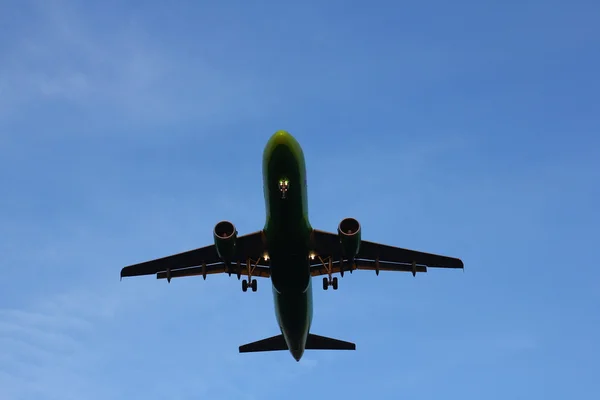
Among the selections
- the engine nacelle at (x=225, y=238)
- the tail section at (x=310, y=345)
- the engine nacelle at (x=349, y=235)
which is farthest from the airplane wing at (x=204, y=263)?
the tail section at (x=310, y=345)

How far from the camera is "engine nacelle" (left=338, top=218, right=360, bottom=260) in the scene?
110 feet

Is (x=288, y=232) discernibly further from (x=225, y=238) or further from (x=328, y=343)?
(x=328, y=343)

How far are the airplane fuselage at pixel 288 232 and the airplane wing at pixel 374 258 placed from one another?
1184 mm

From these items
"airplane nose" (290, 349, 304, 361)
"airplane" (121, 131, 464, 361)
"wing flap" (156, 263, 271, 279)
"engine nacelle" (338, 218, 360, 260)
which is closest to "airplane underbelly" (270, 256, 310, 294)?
"airplane" (121, 131, 464, 361)

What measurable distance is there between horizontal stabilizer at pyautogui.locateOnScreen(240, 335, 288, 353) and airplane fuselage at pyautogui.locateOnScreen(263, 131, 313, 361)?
13.7 ft

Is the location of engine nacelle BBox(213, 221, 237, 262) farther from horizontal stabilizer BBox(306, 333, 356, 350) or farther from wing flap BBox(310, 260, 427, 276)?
horizontal stabilizer BBox(306, 333, 356, 350)

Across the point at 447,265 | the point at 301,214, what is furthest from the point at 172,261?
the point at 447,265

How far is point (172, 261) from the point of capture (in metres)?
38.0

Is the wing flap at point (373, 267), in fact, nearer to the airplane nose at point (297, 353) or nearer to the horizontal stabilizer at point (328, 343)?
the airplane nose at point (297, 353)

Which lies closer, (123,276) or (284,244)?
(284,244)

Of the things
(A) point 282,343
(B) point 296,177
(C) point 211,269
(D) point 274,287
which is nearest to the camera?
(B) point 296,177

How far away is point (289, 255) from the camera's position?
34.3 meters

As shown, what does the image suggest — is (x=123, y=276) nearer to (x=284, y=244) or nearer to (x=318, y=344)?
(x=284, y=244)

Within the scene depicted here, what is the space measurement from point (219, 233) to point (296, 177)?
176 inches
